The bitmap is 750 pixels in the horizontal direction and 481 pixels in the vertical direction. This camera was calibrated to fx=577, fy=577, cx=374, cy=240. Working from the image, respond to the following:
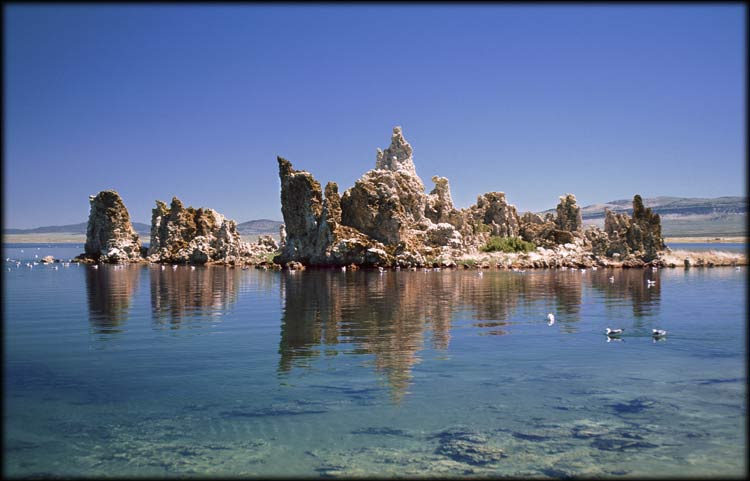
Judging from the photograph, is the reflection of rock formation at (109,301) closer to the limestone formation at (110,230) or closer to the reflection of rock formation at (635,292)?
the reflection of rock formation at (635,292)

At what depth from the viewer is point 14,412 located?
1577 centimetres

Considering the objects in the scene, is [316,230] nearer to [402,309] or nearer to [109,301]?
[109,301]

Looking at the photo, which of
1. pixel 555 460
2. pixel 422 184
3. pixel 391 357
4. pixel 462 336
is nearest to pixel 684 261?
pixel 422 184

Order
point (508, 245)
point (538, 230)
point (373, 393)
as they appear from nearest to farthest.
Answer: point (373, 393) < point (508, 245) < point (538, 230)

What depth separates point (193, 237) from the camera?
107 m

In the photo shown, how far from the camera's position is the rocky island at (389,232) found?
89000 millimetres

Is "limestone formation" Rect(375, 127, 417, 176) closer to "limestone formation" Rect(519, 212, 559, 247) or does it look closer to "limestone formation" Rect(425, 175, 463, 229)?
"limestone formation" Rect(425, 175, 463, 229)

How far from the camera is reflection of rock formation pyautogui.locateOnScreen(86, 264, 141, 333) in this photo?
32.0 metres

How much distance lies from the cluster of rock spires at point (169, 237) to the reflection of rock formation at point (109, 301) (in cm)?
3648

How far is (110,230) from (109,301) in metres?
68.6

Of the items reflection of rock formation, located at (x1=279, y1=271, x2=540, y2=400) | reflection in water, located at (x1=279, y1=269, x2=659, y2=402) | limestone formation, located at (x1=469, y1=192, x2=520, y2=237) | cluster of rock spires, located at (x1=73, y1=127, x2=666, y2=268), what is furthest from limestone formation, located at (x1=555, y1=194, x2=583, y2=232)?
reflection of rock formation, located at (x1=279, y1=271, x2=540, y2=400)

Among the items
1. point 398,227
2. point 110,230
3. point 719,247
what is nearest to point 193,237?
point 110,230

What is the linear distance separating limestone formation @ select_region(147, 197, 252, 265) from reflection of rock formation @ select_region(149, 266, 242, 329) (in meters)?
35.3

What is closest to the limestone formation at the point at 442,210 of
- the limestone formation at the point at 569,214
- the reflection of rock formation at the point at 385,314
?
the limestone formation at the point at 569,214
